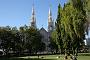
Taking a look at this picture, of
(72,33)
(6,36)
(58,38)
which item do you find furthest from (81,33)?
(6,36)

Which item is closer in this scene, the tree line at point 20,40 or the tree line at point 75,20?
the tree line at point 75,20

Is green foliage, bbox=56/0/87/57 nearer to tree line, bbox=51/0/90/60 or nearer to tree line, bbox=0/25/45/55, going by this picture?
tree line, bbox=51/0/90/60

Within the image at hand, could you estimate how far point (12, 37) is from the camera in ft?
333

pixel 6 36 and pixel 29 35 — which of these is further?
pixel 29 35

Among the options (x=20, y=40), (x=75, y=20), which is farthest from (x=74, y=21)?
(x=20, y=40)

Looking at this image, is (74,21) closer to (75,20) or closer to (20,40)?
(75,20)

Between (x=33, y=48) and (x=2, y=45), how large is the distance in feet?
44.6

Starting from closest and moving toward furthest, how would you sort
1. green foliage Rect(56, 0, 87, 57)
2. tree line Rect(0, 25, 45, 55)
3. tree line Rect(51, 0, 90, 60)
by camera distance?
tree line Rect(51, 0, 90, 60) → green foliage Rect(56, 0, 87, 57) → tree line Rect(0, 25, 45, 55)

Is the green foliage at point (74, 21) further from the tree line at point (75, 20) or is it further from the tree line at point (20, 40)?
the tree line at point (20, 40)

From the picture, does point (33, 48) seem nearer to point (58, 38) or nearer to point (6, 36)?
point (6, 36)

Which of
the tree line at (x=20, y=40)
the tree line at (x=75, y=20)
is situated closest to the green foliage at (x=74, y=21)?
the tree line at (x=75, y=20)

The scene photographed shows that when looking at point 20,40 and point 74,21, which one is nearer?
point 74,21

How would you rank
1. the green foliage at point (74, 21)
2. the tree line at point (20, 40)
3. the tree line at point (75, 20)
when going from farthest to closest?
the tree line at point (20, 40)
the green foliage at point (74, 21)
the tree line at point (75, 20)

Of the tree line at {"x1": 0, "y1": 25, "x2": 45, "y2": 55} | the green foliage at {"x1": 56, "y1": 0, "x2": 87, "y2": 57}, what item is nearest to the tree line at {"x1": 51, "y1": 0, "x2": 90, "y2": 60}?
the green foliage at {"x1": 56, "y1": 0, "x2": 87, "y2": 57}
